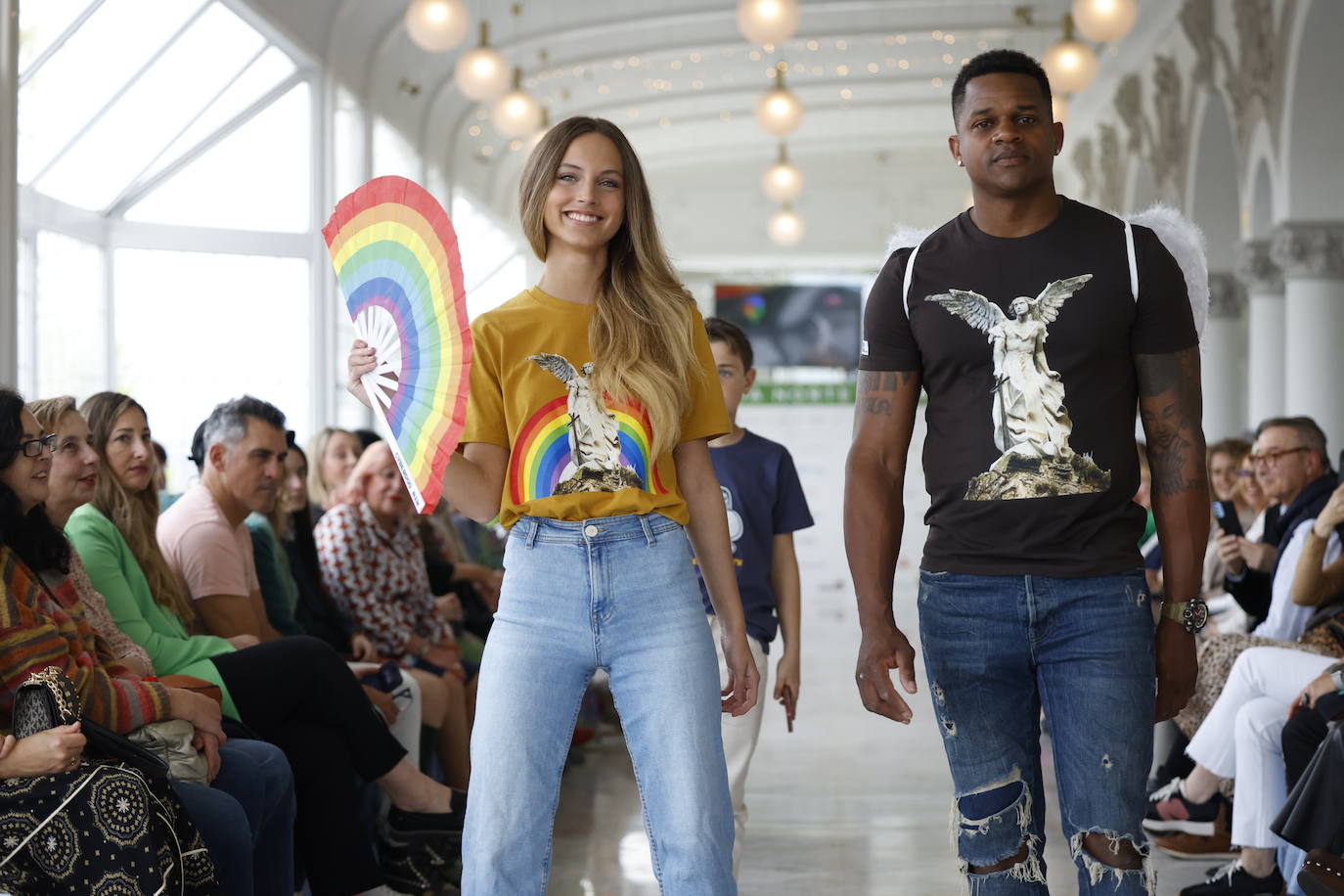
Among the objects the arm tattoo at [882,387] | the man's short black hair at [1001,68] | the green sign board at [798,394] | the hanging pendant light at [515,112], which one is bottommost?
the arm tattoo at [882,387]

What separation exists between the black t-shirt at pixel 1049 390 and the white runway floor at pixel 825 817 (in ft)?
3.96

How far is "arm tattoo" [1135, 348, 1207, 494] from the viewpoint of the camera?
2.50m

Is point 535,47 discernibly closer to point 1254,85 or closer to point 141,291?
point 141,291

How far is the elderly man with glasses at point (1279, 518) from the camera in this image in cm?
497

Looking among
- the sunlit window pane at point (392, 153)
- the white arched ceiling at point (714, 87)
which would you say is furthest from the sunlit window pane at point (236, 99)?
the sunlit window pane at point (392, 153)

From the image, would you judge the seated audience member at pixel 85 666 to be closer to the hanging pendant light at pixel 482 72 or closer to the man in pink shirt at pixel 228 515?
the man in pink shirt at pixel 228 515

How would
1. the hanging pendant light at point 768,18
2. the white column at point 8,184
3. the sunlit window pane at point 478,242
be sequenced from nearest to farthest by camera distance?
A: the white column at point 8,184 → the hanging pendant light at point 768,18 → the sunlit window pane at point 478,242

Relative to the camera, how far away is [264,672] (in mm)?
4078

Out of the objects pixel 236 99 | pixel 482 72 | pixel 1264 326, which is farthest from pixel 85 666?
pixel 1264 326

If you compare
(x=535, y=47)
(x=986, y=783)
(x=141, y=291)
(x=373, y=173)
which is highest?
(x=535, y=47)

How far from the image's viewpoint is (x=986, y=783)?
8.36ft

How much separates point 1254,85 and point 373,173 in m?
7.24

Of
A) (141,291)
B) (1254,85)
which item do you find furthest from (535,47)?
(1254,85)

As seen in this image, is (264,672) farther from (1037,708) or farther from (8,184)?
(8,184)
